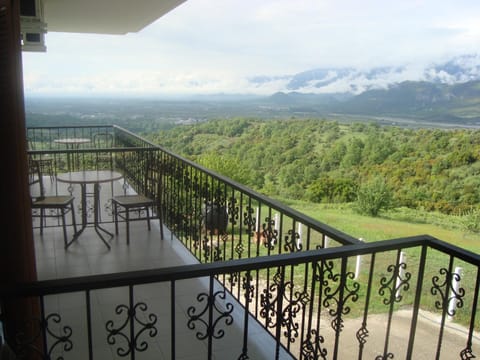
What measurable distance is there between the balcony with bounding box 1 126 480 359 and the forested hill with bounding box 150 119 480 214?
13.1 metres

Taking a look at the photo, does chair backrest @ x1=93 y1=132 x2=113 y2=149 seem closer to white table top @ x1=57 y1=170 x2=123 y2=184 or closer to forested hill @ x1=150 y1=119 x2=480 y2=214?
white table top @ x1=57 y1=170 x2=123 y2=184

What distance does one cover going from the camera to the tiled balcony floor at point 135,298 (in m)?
2.33

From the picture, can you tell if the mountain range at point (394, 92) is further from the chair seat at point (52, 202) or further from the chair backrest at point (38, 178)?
the chair seat at point (52, 202)

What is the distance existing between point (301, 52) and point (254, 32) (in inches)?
142

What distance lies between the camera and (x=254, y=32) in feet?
89.5

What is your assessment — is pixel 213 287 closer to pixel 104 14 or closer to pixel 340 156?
pixel 104 14

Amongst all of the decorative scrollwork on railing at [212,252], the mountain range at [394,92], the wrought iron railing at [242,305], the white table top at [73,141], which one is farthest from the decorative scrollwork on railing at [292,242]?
the mountain range at [394,92]

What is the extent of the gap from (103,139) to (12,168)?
817cm

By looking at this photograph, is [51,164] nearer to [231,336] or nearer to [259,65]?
Answer: [231,336]

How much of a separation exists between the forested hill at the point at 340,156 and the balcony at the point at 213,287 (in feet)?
43.1

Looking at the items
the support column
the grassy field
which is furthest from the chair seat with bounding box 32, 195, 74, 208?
the grassy field

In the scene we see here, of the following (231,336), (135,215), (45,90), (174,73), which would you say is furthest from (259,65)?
(231,336)

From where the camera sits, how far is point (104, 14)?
538cm

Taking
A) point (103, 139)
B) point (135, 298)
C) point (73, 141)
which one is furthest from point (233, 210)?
point (103, 139)
